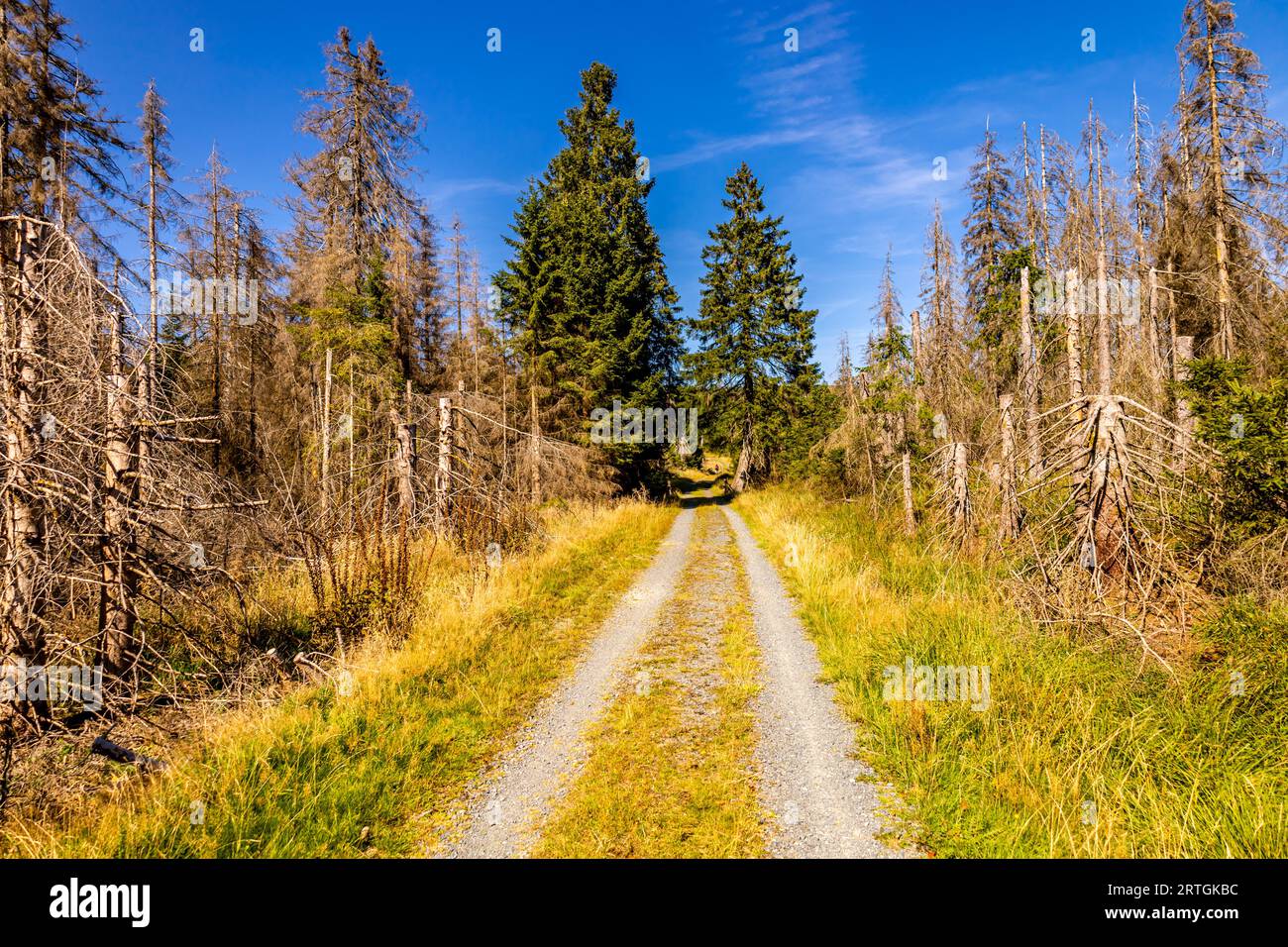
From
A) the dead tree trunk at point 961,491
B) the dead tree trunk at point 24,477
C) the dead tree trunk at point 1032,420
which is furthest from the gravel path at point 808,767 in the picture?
the dead tree trunk at point 24,477

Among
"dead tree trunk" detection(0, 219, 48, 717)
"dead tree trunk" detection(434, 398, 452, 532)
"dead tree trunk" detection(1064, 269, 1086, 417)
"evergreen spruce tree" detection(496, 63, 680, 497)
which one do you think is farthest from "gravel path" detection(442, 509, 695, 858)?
"evergreen spruce tree" detection(496, 63, 680, 497)

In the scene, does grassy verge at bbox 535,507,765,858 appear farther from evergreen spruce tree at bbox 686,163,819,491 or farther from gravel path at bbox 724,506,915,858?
evergreen spruce tree at bbox 686,163,819,491

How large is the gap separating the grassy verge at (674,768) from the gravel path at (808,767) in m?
0.19

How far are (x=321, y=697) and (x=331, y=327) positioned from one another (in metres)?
14.1

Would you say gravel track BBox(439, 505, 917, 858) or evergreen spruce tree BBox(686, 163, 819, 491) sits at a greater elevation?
evergreen spruce tree BBox(686, 163, 819, 491)

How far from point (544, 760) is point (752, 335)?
29.0 metres

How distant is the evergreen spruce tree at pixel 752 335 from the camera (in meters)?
30.0

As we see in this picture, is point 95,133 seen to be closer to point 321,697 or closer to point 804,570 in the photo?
point 321,697

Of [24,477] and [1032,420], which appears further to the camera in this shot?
[1032,420]

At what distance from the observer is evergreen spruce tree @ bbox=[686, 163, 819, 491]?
30047 mm

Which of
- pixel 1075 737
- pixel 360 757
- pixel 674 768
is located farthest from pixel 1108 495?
pixel 360 757

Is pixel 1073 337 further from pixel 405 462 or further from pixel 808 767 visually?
pixel 405 462

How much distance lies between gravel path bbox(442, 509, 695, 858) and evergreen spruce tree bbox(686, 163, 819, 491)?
77.2 ft

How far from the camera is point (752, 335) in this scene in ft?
99.7
